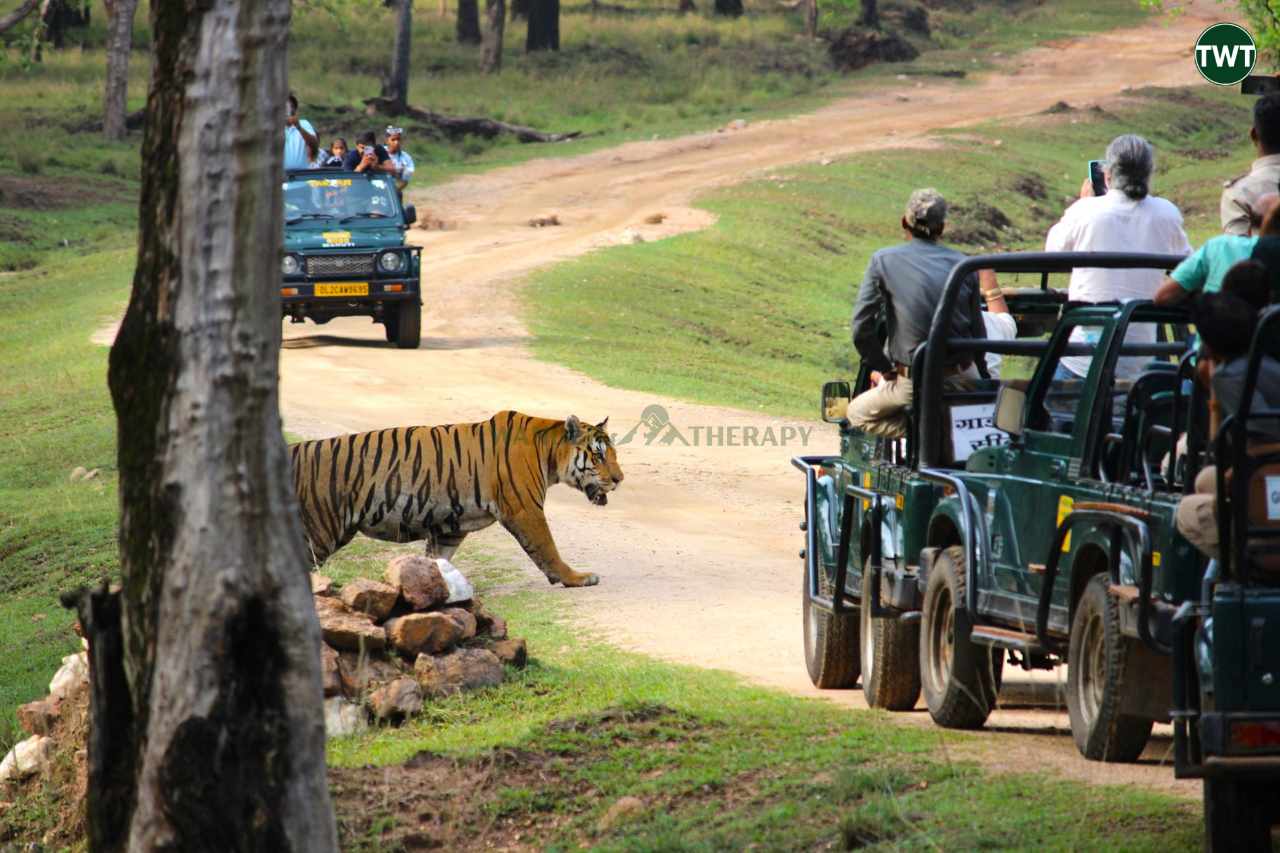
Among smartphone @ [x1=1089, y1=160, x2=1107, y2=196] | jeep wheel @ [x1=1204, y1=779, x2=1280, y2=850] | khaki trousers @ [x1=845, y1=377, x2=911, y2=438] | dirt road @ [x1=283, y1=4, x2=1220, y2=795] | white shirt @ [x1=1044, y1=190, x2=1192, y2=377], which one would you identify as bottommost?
dirt road @ [x1=283, y1=4, x2=1220, y2=795]

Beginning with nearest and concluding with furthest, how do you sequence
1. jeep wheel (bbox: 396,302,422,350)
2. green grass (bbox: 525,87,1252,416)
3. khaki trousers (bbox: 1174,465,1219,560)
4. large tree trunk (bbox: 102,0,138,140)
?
khaki trousers (bbox: 1174,465,1219,560) → jeep wheel (bbox: 396,302,422,350) → green grass (bbox: 525,87,1252,416) → large tree trunk (bbox: 102,0,138,140)

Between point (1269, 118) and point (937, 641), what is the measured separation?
8.23 ft

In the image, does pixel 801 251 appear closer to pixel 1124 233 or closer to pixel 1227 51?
pixel 1227 51

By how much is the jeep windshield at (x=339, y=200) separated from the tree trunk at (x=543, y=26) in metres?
32.5

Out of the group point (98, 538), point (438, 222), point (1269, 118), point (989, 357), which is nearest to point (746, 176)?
point (438, 222)

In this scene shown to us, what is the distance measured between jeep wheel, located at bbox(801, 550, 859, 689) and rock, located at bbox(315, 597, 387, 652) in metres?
2.17

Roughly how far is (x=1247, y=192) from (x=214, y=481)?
4.08 m

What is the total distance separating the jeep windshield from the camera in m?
24.2

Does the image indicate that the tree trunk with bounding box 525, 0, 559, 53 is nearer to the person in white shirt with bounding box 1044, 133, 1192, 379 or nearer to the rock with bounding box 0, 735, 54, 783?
the person in white shirt with bounding box 1044, 133, 1192, 379

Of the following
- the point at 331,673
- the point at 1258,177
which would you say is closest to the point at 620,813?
the point at 331,673

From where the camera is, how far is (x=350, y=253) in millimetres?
23625

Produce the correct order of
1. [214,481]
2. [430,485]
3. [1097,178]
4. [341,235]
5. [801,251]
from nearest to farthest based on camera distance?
1. [214,481]
2. [1097,178]
3. [430,485]
4. [341,235]
5. [801,251]

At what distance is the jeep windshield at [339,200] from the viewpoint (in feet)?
79.3

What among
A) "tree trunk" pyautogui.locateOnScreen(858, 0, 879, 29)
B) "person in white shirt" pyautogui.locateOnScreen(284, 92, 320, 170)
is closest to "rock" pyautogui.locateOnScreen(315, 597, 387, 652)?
"person in white shirt" pyautogui.locateOnScreen(284, 92, 320, 170)
